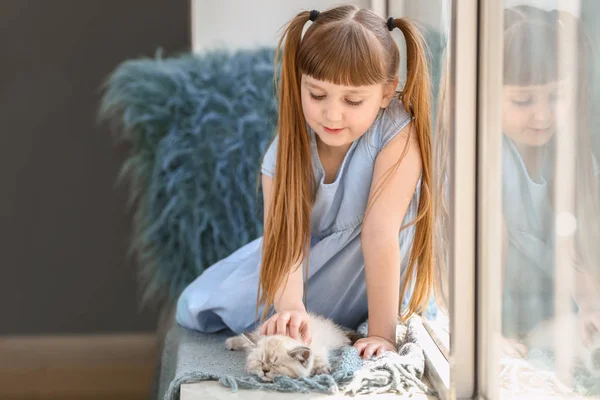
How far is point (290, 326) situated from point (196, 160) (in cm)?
72

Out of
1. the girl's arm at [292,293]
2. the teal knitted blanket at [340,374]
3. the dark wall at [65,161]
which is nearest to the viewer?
the teal knitted blanket at [340,374]

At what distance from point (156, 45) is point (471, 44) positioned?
1793 millimetres

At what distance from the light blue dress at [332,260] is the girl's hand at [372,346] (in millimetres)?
188

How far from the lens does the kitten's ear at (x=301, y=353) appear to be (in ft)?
3.16

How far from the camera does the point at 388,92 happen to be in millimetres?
1157

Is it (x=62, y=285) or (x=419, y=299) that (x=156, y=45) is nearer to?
(x=62, y=285)

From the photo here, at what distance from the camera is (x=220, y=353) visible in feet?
3.79

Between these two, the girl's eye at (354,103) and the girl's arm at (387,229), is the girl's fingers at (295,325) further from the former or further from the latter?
the girl's eye at (354,103)

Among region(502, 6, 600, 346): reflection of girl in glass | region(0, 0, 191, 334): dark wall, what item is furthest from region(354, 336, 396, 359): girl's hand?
region(0, 0, 191, 334): dark wall

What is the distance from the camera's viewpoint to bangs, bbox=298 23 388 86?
3.51ft

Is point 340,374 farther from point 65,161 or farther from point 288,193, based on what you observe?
point 65,161

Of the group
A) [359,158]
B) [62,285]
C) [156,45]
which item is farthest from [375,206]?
[62,285]

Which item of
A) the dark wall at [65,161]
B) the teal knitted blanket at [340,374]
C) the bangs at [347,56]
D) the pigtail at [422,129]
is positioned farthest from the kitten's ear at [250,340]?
the dark wall at [65,161]

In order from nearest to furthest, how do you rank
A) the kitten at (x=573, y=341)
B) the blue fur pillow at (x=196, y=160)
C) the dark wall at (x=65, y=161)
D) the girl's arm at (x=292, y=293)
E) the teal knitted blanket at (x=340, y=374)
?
the kitten at (x=573, y=341)
the teal knitted blanket at (x=340, y=374)
the girl's arm at (x=292, y=293)
the blue fur pillow at (x=196, y=160)
the dark wall at (x=65, y=161)
